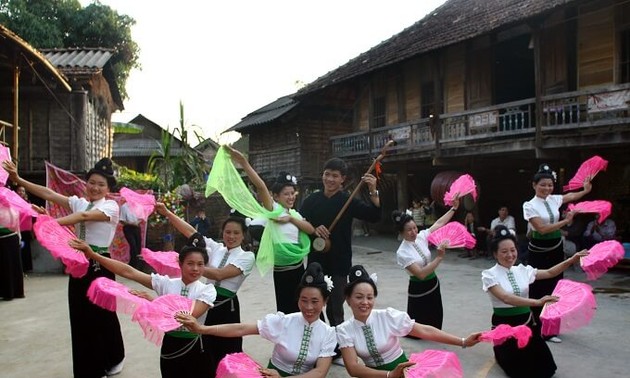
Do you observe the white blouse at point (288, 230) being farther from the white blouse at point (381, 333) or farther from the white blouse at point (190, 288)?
the white blouse at point (381, 333)

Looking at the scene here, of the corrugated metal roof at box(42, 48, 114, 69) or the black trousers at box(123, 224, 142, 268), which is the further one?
the corrugated metal roof at box(42, 48, 114, 69)

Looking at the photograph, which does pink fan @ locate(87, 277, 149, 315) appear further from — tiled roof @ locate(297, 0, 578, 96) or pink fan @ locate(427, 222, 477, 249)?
tiled roof @ locate(297, 0, 578, 96)

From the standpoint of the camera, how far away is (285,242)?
14.4 ft

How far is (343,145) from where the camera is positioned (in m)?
17.3

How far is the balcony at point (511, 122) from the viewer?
9.39 m

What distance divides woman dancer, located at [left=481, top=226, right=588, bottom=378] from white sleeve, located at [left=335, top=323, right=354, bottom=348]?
149 cm

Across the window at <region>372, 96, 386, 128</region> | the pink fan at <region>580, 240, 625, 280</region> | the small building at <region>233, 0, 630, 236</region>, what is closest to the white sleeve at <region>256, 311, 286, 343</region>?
the pink fan at <region>580, 240, 625, 280</region>

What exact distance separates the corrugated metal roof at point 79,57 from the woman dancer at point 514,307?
11.3 metres

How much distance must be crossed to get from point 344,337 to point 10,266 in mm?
6815

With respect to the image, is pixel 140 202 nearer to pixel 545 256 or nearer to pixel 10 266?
pixel 545 256

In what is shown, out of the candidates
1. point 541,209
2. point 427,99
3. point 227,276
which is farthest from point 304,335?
point 427,99

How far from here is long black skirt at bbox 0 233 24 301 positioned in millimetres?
7660

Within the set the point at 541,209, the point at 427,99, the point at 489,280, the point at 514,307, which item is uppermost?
the point at 427,99

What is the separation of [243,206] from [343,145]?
13.0m
